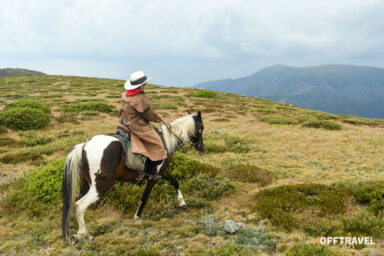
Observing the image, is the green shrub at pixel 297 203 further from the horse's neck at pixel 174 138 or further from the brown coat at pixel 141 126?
the brown coat at pixel 141 126

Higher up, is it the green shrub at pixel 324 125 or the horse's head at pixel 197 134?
the horse's head at pixel 197 134

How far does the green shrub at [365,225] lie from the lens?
16.1ft

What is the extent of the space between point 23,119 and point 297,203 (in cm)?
1937

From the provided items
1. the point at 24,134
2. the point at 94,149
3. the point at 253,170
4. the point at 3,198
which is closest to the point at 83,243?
the point at 94,149

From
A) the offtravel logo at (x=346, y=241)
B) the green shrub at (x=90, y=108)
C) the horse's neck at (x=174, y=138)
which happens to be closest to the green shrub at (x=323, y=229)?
the offtravel logo at (x=346, y=241)

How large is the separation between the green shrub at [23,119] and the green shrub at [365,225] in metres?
19.7

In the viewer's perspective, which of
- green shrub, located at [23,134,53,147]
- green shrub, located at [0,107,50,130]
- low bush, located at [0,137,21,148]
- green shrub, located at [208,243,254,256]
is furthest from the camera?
green shrub, located at [0,107,50,130]

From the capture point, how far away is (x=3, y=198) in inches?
272

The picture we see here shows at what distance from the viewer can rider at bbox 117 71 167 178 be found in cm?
520

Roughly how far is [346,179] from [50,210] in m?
10.0

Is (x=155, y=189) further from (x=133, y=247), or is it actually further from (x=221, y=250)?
(x=221, y=250)

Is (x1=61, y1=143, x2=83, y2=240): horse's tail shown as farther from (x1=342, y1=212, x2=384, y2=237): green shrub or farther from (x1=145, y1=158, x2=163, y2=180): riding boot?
(x1=342, y1=212, x2=384, y2=237): green shrub

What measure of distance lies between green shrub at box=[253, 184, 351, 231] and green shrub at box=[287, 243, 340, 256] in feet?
2.61

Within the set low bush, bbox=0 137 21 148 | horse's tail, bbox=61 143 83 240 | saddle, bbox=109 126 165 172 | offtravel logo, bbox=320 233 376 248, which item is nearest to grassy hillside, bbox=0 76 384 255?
offtravel logo, bbox=320 233 376 248
